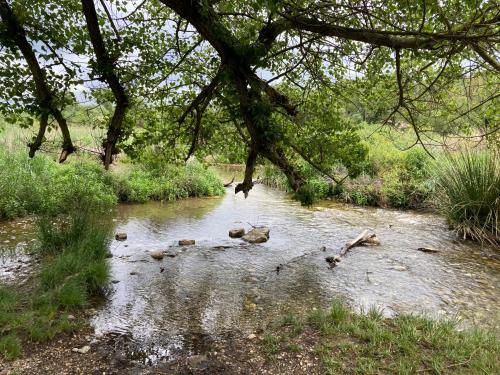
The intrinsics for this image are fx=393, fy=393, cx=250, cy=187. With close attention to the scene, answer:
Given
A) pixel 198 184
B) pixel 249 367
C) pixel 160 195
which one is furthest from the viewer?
pixel 198 184

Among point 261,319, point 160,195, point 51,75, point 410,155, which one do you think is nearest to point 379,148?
point 410,155

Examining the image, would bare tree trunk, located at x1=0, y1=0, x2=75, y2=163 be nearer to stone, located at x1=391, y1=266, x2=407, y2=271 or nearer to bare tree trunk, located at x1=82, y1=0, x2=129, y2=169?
bare tree trunk, located at x1=82, y1=0, x2=129, y2=169

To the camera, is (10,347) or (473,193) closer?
(10,347)

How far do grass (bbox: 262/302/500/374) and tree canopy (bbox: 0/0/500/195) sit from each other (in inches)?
67.1

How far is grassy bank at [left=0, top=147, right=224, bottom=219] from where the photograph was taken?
10000 millimetres

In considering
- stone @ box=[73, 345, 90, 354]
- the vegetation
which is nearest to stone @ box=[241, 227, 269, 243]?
the vegetation

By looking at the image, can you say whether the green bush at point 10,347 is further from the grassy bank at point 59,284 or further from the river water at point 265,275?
the river water at point 265,275

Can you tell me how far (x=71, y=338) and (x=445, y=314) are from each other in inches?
192

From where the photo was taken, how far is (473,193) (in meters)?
9.39

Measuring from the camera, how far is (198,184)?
14.9 m

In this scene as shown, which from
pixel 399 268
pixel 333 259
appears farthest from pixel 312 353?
pixel 399 268

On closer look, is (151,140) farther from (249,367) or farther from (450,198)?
(450,198)

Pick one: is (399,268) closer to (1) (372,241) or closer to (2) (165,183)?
(1) (372,241)

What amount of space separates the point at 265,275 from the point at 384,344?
304 cm
